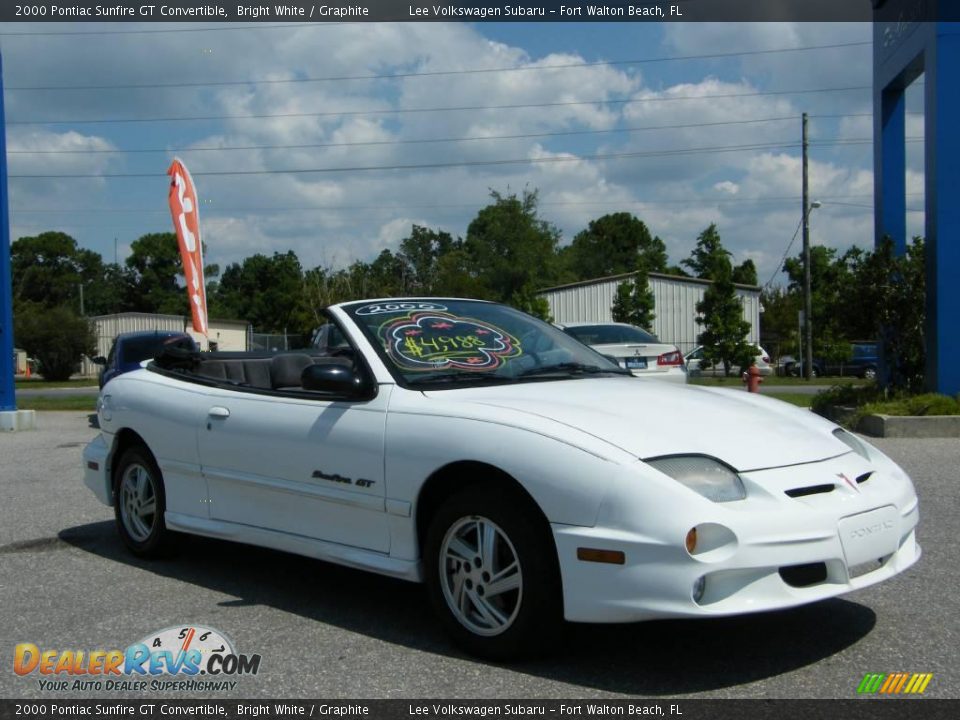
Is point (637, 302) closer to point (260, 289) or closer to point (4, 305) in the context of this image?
point (4, 305)

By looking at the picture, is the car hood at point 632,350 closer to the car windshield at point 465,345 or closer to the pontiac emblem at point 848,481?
the car windshield at point 465,345

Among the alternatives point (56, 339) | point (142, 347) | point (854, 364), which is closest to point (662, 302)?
point (854, 364)

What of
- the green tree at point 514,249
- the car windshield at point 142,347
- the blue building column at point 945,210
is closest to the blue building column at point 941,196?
the blue building column at point 945,210

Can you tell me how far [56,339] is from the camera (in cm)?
4688

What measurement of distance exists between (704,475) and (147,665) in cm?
238

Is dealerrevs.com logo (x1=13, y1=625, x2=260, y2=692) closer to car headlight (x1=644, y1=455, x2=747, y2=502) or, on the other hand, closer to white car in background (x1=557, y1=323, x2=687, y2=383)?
car headlight (x1=644, y1=455, x2=747, y2=502)

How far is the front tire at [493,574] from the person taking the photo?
3.79m

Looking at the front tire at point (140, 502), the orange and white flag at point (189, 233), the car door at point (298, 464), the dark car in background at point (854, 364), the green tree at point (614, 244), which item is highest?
the green tree at point (614, 244)

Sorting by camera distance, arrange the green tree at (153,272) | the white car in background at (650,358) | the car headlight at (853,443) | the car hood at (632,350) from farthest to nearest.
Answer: the green tree at (153,272) < the car hood at (632,350) < the white car in background at (650,358) < the car headlight at (853,443)

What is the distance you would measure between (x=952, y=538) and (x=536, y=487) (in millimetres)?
3610

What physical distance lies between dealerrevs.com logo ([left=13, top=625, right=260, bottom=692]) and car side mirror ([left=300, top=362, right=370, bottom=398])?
1.18 metres

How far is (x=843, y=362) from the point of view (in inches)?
1556
